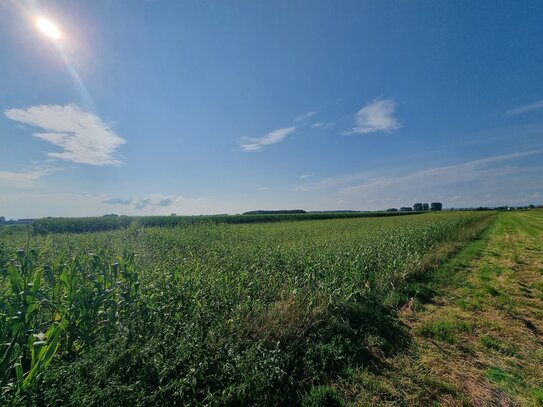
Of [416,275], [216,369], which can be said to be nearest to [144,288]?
[216,369]

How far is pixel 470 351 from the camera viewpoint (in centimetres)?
466

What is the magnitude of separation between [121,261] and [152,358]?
7.35 ft

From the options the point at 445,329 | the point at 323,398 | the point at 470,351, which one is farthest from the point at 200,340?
the point at 445,329

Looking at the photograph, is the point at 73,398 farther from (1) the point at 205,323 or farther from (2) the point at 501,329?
(2) the point at 501,329

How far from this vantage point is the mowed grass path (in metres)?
3.57

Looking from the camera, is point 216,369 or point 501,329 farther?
point 501,329

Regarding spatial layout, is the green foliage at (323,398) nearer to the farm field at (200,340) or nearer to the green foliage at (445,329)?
the farm field at (200,340)

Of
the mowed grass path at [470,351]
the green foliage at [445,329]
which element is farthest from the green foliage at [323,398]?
the green foliage at [445,329]

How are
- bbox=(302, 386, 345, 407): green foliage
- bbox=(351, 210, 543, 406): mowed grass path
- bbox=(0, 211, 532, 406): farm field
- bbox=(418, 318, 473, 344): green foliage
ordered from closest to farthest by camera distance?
bbox=(0, 211, 532, 406): farm field, bbox=(302, 386, 345, 407): green foliage, bbox=(351, 210, 543, 406): mowed grass path, bbox=(418, 318, 473, 344): green foliage

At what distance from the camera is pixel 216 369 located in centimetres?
346

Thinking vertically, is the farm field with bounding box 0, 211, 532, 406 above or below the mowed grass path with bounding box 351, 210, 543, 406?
above

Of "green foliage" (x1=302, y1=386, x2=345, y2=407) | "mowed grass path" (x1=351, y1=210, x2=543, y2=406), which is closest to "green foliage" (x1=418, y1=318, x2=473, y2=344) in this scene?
"mowed grass path" (x1=351, y1=210, x2=543, y2=406)

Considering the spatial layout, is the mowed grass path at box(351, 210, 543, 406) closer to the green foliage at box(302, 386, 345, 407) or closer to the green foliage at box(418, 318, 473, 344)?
the green foliage at box(418, 318, 473, 344)

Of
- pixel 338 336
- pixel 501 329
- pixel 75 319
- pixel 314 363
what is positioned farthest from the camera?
pixel 501 329
